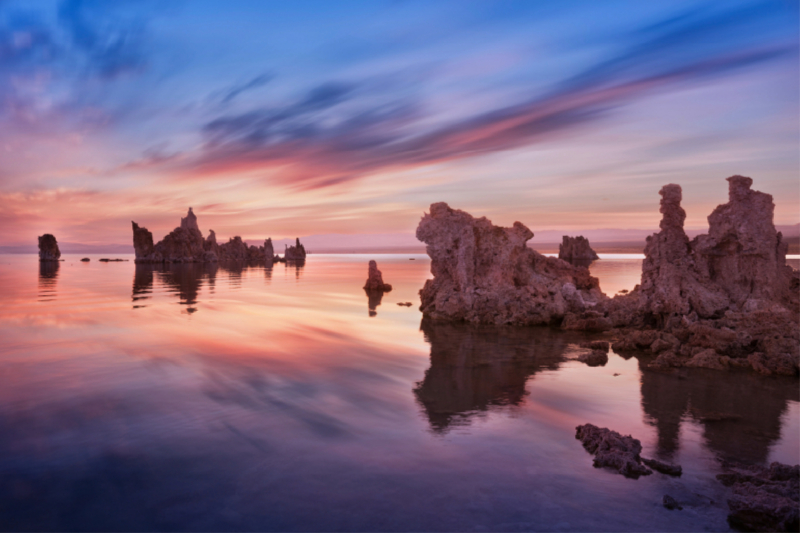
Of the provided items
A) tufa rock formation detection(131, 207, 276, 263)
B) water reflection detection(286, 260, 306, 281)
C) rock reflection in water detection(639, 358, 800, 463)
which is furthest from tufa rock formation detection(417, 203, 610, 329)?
tufa rock formation detection(131, 207, 276, 263)

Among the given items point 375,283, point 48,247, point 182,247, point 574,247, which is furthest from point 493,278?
point 48,247

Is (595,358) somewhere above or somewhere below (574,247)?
below

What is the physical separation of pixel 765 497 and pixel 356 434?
6.41 metres

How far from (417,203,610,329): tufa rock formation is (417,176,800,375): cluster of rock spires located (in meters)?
0.06

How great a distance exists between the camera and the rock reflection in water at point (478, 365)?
10602 mm

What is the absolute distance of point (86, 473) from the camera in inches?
281

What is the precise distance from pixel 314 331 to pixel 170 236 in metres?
110

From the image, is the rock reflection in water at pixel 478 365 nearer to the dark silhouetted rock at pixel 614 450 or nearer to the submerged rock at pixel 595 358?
the submerged rock at pixel 595 358

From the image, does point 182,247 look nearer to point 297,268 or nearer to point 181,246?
point 181,246

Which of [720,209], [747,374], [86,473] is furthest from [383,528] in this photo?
[720,209]

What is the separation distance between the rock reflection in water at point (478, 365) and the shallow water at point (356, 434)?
96mm

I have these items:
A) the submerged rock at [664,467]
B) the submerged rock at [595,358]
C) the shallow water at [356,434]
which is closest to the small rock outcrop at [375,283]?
the shallow water at [356,434]

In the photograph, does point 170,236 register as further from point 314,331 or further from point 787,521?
point 787,521

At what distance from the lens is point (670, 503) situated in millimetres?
6328
